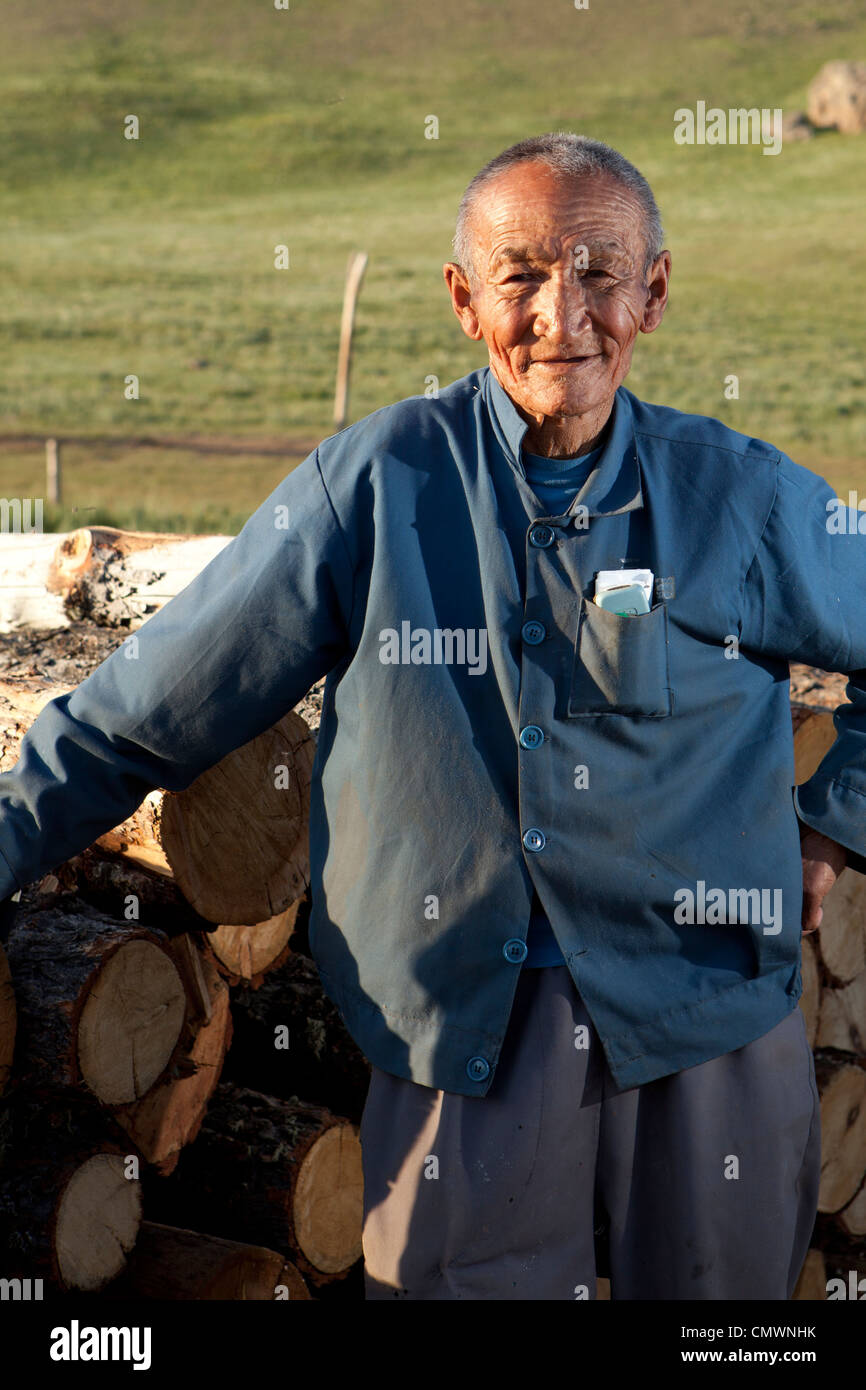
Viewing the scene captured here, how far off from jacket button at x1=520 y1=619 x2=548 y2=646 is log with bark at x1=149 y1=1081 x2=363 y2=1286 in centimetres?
147

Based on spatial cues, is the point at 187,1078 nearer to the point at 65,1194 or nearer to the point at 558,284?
the point at 65,1194

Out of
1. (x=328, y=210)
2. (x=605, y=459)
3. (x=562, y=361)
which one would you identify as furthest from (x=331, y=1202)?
(x=328, y=210)

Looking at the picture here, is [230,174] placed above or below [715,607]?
above

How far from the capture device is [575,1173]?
6.91 feet

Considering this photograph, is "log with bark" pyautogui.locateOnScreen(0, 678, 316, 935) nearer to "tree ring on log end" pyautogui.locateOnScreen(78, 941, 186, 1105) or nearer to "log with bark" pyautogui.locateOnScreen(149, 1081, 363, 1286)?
"tree ring on log end" pyautogui.locateOnScreen(78, 941, 186, 1105)

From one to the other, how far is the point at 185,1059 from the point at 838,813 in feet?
4.71

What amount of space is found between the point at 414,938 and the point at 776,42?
48.2 m

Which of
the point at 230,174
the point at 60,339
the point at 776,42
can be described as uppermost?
the point at 776,42

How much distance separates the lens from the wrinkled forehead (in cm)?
203

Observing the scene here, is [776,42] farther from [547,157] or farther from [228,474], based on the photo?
[547,157]

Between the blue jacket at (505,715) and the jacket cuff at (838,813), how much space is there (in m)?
0.14

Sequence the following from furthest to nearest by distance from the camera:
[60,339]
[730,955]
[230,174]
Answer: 1. [230,174]
2. [60,339]
3. [730,955]

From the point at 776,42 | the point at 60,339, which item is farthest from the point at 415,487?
the point at 776,42

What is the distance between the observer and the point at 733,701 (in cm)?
215
